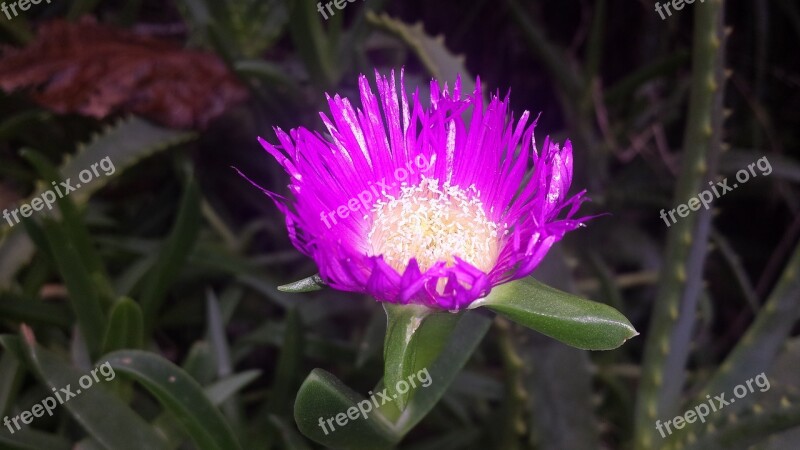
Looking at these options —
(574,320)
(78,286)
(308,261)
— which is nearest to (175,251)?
(78,286)

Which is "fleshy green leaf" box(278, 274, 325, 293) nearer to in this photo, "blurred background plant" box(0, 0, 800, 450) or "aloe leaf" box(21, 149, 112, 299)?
"blurred background plant" box(0, 0, 800, 450)

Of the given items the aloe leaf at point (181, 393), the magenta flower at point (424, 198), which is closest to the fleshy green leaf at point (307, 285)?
the magenta flower at point (424, 198)

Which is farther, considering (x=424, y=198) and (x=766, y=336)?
(x=766, y=336)

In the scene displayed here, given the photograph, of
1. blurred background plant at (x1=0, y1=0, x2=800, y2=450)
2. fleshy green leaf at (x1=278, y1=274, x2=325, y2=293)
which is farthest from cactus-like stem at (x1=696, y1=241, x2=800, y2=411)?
fleshy green leaf at (x1=278, y1=274, x2=325, y2=293)

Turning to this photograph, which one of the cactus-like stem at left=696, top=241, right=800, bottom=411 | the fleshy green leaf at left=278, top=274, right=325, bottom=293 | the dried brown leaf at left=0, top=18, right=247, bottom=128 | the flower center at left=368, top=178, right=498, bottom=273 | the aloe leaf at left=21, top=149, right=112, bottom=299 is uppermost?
the dried brown leaf at left=0, top=18, right=247, bottom=128

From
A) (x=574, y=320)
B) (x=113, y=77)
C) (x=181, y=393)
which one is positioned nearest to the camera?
(x=574, y=320)

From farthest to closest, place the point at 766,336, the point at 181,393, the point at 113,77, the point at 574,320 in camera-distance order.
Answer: the point at 113,77 → the point at 766,336 → the point at 181,393 → the point at 574,320

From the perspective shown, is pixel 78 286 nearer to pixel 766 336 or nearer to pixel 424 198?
pixel 424 198
